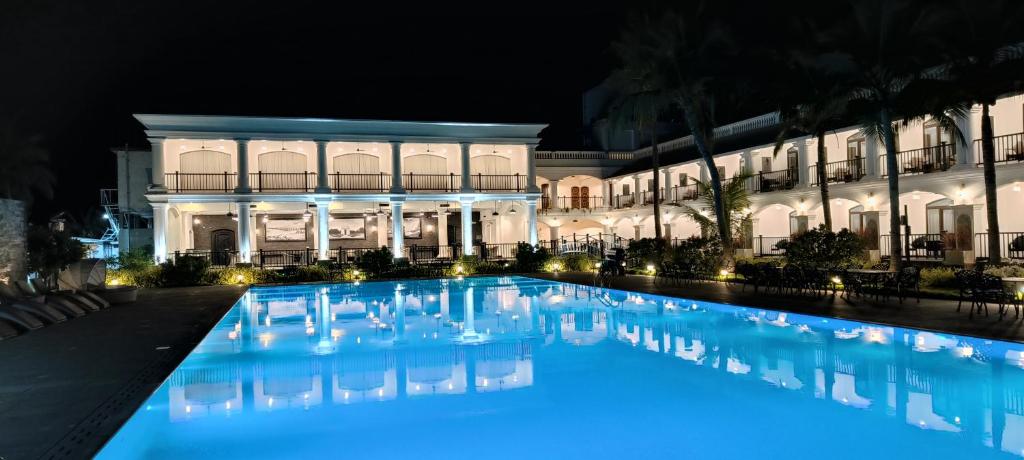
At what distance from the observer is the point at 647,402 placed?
8273mm

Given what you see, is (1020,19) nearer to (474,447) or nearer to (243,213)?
(474,447)

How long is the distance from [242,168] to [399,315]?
1564 centimetres

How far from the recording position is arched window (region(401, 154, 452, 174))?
3456 centimetres

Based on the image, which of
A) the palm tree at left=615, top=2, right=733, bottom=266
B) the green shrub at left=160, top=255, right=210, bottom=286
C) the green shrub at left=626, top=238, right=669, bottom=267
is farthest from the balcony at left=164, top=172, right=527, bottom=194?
the palm tree at left=615, top=2, right=733, bottom=266

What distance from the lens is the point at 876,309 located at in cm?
1423

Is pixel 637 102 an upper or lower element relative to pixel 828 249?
upper

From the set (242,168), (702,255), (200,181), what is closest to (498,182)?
(242,168)

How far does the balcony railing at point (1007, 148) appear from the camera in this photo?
2041cm

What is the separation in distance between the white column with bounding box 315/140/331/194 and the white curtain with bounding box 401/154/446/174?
16.4 feet

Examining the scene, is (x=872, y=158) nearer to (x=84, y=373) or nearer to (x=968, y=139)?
(x=968, y=139)

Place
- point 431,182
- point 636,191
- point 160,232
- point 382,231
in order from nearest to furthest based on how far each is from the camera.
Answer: point 160,232
point 431,182
point 382,231
point 636,191

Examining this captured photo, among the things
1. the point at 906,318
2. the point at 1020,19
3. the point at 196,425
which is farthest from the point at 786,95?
the point at 196,425

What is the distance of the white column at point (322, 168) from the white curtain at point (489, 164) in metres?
7.87

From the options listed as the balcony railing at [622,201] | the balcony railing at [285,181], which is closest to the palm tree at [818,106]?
the balcony railing at [622,201]
